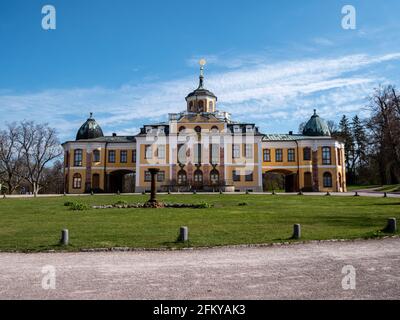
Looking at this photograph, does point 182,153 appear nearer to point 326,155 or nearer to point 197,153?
point 197,153

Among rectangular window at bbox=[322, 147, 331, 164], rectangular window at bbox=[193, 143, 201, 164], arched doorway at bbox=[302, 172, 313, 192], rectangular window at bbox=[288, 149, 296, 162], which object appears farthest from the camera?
rectangular window at bbox=[288, 149, 296, 162]

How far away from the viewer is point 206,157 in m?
48.3

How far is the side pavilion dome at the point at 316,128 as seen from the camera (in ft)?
171

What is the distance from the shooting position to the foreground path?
19.9ft

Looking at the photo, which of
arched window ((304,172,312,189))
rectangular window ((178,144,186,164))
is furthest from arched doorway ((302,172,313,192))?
rectangular window ((178,144,186,164))

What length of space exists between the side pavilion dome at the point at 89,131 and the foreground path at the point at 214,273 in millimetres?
44723

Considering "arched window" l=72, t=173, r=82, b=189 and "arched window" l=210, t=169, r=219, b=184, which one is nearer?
"arched window" l=210, t=169, r=219, b=184

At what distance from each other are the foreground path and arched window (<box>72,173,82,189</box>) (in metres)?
42.1

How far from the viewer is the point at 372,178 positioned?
65.0 metres

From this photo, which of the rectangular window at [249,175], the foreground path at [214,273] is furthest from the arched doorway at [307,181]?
the foreground path at [214,273]

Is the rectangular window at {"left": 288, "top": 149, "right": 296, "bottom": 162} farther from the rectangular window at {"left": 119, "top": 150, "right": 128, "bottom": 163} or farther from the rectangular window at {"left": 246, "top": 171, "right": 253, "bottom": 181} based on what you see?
the rectangular window at {"left": 119, "top": 150, "right": 128, "bottom": 163}

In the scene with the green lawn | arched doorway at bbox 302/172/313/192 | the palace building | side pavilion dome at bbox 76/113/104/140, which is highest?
side pavilion dome at bbox 76/113/104/140

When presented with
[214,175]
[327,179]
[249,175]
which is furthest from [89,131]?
[327,179]
